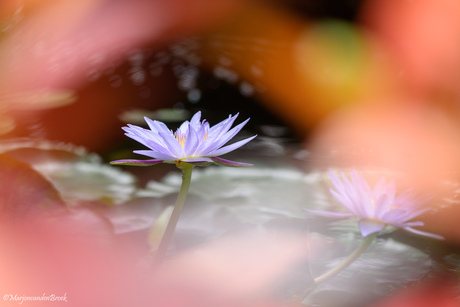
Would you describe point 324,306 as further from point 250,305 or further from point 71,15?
point 71,15

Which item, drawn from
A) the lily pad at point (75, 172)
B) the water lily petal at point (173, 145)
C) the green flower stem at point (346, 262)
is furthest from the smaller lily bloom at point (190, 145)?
the lily pad at point (75, 172)

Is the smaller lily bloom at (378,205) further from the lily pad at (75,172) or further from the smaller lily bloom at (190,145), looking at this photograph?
the lily pad at (75,172)

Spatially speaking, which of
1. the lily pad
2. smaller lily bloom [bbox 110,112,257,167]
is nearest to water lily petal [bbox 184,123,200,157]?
smaller lily bloom [bbox 110,112,257,167]

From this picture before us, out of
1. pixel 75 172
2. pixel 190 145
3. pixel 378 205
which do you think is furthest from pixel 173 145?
pixel 75 172

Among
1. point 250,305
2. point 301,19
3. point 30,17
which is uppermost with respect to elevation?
point 301,19

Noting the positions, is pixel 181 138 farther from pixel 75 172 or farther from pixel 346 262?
pixel 75 172

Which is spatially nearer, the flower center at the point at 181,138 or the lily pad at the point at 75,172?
the flower center at the point at 181,138

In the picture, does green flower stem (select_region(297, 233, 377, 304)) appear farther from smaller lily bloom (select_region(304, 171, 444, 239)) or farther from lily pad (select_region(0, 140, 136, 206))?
lily pad (select_region(0, 140, 136, 206))

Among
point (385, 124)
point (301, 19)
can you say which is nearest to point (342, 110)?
point (385, 124)
